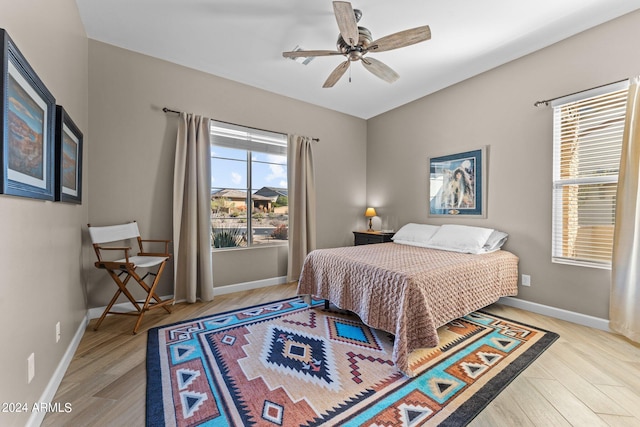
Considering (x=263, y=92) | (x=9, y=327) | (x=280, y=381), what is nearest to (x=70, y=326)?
(x=9, y=327)

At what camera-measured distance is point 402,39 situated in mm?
2109

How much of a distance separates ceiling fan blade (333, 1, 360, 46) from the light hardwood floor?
101 inches

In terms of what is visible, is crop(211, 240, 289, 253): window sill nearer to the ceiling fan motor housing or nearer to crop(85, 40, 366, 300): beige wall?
crop(85, 40, 366, 300): beige wall

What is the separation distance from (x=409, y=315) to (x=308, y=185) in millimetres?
2587

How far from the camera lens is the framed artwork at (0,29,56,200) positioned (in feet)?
3.35

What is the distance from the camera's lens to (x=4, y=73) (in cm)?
101

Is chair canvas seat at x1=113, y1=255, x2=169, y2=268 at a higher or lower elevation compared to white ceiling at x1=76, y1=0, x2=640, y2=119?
lower

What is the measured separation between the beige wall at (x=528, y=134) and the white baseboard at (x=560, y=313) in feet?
0.15

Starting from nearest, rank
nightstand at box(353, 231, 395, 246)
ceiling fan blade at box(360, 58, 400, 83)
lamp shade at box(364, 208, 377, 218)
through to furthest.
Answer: ceiling fan blade at box(360, 58, 400, 83)
nightstand at box(353, 231, 395, 246)
lamp shade at box(364, 208, 377, 218)

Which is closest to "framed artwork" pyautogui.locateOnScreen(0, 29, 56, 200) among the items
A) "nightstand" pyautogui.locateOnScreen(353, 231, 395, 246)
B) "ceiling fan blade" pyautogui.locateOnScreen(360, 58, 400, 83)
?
"ceiling fan blade" pyautogui.locateOnScreen(360, 58, 400, 83)

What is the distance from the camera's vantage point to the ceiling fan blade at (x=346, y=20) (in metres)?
1.75

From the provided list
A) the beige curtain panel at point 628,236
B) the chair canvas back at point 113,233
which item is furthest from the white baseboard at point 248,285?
the beige curtain panel at point 628,236

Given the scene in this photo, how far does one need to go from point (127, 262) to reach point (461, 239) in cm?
333

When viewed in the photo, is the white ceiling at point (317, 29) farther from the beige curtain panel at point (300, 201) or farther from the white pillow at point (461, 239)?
the white pillow at point (461, 239)
